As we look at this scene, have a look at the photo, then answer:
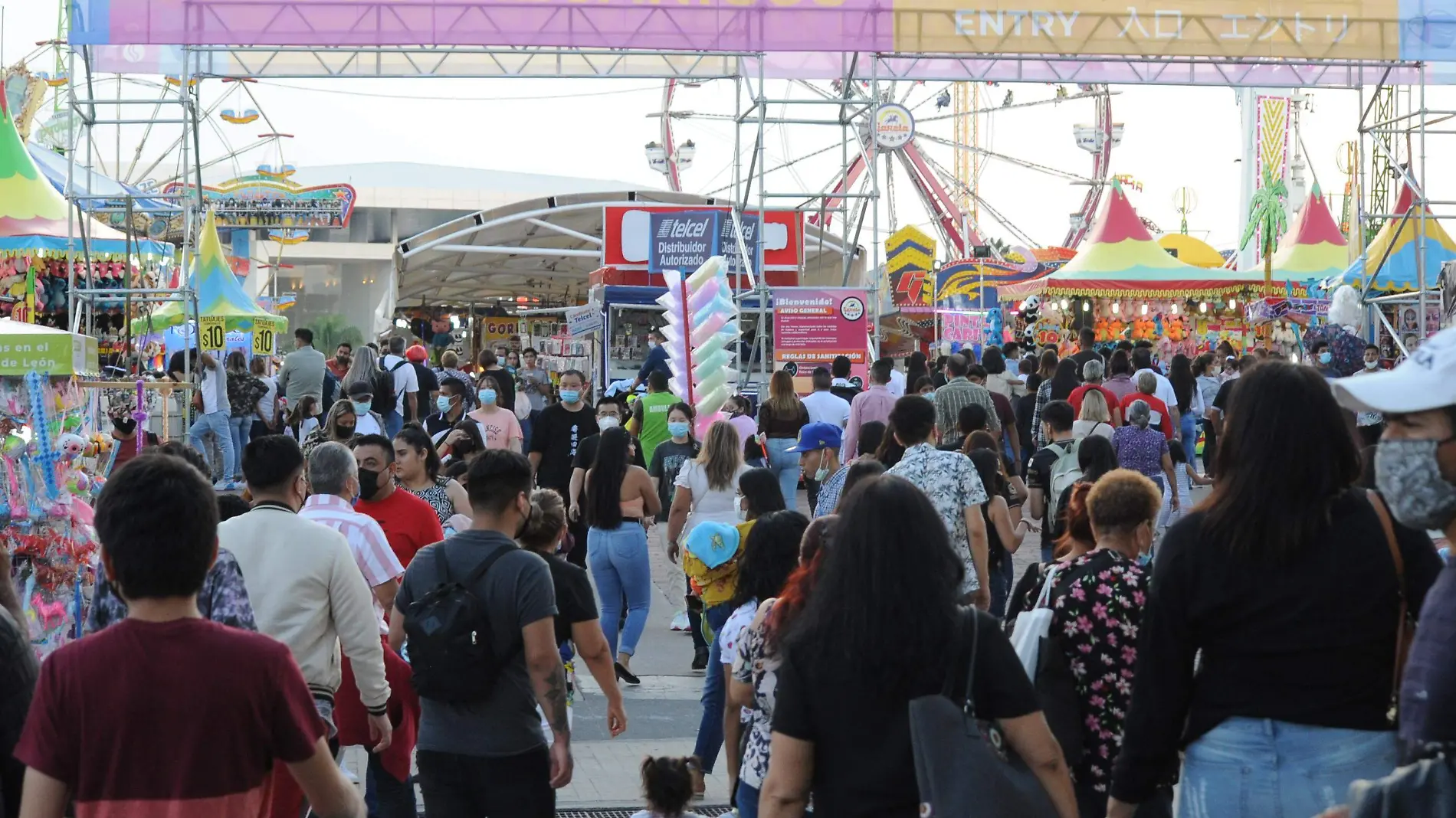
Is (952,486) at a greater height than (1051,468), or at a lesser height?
greater

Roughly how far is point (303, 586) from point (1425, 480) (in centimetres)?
307

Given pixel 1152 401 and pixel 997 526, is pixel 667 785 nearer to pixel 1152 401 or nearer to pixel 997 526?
pixel 997 526

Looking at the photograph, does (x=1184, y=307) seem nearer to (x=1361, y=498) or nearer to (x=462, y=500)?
(x=462, y=500)

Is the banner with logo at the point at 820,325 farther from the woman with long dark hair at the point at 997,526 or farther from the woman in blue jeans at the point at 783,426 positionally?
the woman with long dark hair at the point at 997,526

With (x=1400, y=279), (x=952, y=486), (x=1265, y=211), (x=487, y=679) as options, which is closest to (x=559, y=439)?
(x=952, y=486)

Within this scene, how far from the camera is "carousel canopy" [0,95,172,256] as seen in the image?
785 inches

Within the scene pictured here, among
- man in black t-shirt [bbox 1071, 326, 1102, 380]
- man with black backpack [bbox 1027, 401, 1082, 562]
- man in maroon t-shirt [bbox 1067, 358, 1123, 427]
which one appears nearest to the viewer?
man with black backpack [bbox 1027, 401, 1082, 562]

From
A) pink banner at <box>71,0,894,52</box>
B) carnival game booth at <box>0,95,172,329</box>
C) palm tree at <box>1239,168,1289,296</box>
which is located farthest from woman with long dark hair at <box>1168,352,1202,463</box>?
palm tree at <box>1239,168,1289,296</box>

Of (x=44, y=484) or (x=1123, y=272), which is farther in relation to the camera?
(x=1123, y=272)

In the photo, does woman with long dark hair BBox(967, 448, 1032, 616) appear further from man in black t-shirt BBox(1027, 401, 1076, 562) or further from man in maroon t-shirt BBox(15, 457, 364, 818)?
man in maroon t-shirt BBox(15, 457, 364, 818)

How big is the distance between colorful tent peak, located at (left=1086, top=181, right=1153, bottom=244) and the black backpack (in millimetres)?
26939

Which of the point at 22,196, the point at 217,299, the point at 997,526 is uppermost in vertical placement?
the point at 22,196

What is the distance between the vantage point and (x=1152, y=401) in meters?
11.5

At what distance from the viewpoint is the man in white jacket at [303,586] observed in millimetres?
4531
